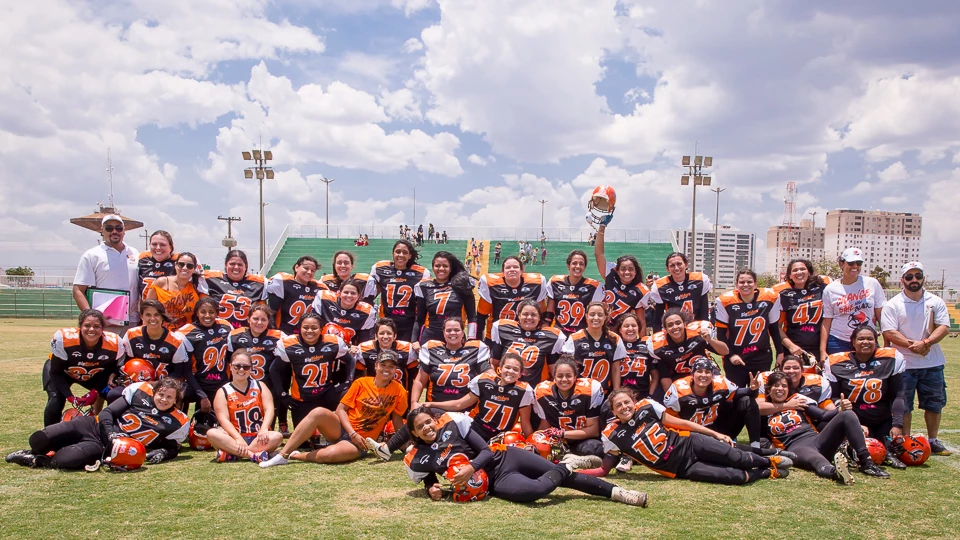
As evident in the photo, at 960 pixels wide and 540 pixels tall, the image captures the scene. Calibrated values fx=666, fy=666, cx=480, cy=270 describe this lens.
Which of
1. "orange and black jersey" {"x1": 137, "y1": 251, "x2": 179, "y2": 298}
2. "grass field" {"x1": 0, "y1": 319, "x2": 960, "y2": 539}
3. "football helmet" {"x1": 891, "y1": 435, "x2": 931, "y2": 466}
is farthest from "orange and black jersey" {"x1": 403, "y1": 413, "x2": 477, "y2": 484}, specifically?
"orange and black jersey" {"x1": 137, "y1": 251, "x2": 179, "y2": 298}

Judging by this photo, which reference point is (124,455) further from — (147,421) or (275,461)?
(275,461)

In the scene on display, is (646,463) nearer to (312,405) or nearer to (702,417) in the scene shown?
(702,417)

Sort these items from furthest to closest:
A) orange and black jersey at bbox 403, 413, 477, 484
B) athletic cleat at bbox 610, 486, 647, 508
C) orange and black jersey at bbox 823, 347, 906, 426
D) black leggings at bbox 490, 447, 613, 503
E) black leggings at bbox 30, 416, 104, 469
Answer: orange and black jersey at bbox 823, 347, 906, 426 < black leggings at bbox 30, 416, 104, 469 < orange and black jersey at bbox 403, 413, 477, 484 < black leggings at bbox 490, 447, 613, 503 < athletic cleat at bbox 610, 486, 647, 508

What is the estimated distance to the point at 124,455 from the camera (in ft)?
15.4

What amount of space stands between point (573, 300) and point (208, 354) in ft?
10.8

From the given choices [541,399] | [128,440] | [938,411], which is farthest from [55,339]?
[938,411]

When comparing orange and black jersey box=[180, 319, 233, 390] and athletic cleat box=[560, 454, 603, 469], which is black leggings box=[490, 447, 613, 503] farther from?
orange and black jersey box=[180, 319, 233, 390]

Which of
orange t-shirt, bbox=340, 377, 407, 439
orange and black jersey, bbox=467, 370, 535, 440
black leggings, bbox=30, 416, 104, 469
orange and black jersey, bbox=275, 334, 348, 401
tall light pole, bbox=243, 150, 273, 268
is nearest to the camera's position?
black leggings, bbox=30, 416, 104, 469

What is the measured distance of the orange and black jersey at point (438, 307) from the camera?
248 inches

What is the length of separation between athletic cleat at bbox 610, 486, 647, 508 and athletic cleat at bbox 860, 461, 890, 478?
185 centimetres

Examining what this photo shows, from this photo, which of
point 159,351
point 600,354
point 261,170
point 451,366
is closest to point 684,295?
point 600,354

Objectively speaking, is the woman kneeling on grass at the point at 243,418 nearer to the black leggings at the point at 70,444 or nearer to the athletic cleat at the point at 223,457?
the athletic cleat at the point at 223,457

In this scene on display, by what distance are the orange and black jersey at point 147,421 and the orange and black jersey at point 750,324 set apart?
468 centimetres

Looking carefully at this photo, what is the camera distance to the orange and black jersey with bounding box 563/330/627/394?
18.2 ft
